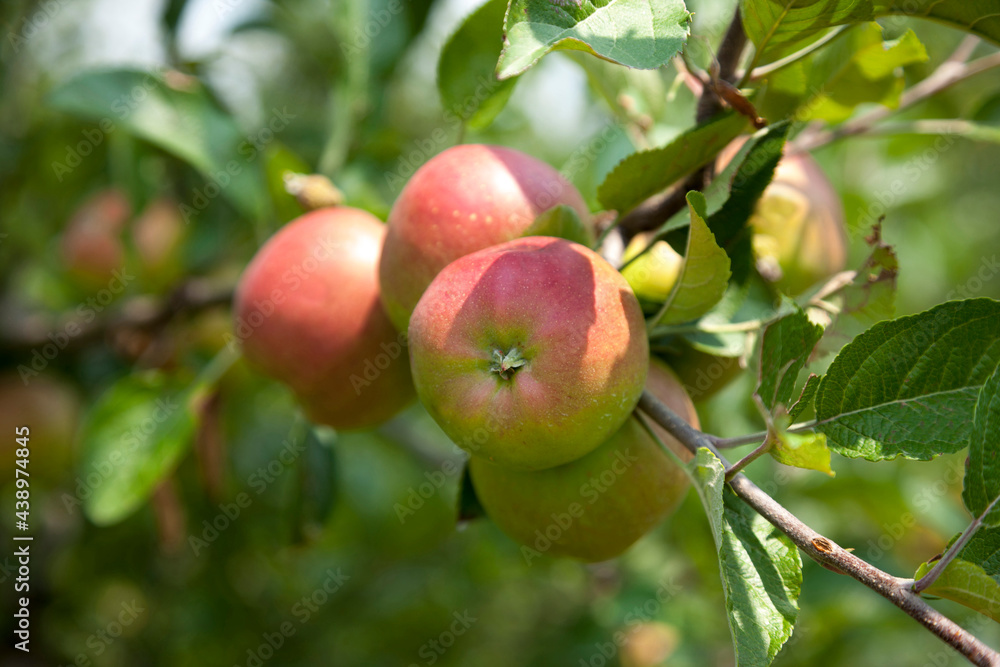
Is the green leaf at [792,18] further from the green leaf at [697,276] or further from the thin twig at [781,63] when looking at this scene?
the green leaf at [697,276]

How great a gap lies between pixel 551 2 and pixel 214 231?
143cm

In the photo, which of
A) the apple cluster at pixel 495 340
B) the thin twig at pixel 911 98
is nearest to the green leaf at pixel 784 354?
the apple cluster at pixel 495 340

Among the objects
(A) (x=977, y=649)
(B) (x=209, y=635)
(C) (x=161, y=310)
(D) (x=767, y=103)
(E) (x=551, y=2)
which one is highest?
(E) (x=551, y=2)

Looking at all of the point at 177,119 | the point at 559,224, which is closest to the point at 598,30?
the point at 559,224

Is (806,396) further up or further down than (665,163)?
further down

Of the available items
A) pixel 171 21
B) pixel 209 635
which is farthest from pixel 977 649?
pixel 209 635

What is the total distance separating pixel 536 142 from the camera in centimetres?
283

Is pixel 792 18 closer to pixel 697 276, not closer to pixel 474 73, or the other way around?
pixel 697 276

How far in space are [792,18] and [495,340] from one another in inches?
17.9

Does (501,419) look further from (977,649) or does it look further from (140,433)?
(140,433)

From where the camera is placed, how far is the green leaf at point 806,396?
0.72 m

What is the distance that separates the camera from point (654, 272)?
990 mm

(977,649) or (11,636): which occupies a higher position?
(977,649)

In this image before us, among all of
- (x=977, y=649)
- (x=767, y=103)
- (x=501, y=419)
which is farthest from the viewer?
(x=767, y=103)
